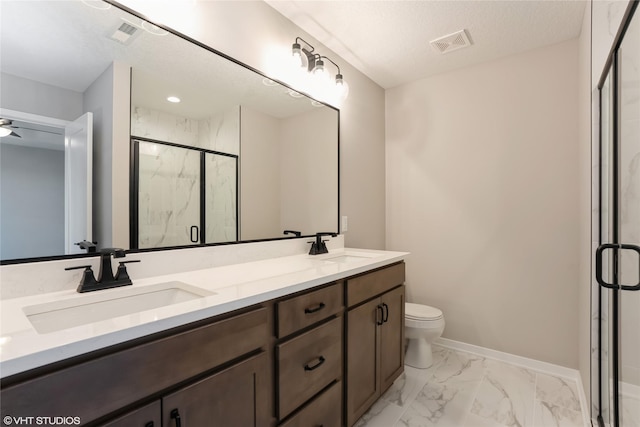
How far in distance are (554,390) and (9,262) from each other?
2.88m

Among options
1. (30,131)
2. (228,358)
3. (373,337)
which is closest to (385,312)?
(373,337)

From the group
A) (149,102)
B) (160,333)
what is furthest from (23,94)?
(160,333)

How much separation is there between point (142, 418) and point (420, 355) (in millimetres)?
1991

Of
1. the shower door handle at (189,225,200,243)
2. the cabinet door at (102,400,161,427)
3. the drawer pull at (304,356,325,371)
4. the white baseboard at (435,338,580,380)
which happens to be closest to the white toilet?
the white baseboard at (435,338,580,380)

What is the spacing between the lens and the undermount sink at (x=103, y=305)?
889mm

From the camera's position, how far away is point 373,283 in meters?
1.64

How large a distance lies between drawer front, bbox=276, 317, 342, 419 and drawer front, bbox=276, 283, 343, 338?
0.05m

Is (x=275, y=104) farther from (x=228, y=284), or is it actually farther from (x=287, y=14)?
(x=228, y=284)

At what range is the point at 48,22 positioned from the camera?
105 cm

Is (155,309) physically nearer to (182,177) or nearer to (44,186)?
(44,186)

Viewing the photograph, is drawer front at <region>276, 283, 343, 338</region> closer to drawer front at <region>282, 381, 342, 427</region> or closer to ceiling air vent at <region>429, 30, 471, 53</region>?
drawer front at <region>282, 381, 342, 427</region>

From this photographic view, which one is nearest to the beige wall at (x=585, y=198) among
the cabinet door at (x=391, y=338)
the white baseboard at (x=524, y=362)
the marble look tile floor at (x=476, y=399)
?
the white baseboard at (x=524, y=362)

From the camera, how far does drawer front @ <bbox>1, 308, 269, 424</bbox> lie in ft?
1.96

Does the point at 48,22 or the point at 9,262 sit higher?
the point at 48,22
